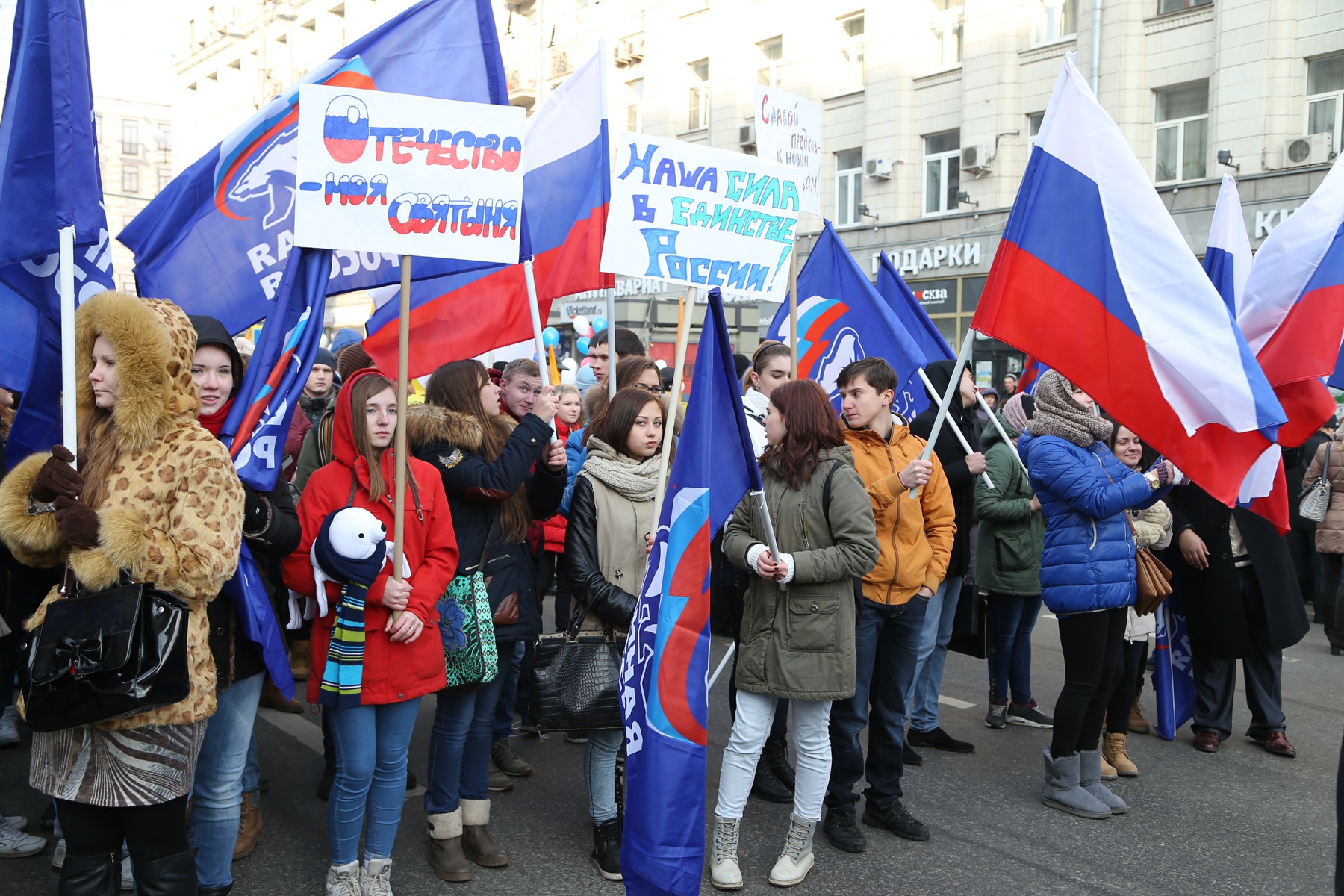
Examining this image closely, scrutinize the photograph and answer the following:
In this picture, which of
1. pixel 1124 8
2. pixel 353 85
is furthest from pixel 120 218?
pixel 353 85

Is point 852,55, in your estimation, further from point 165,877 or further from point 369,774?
point 165,877

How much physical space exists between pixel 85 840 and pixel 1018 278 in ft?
11.8

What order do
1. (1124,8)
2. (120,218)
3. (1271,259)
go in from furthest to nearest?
(120,218) < (1124,8) < (1271,259)

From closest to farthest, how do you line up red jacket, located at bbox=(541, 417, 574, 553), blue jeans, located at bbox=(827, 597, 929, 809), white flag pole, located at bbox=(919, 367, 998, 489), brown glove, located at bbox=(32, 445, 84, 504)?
1. brown glove, located at bbox=(32, 445, 84, 504)
2. blue jeans, located at bbox=(827, 597, 929, 809)
3. red jacket, located at bbox=(541, 417, 574, 553)
4. white flag pole, located at bbox=(919, 367, 998, 489)

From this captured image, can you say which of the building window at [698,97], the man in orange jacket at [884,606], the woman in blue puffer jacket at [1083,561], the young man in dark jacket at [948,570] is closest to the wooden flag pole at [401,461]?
the man in orange jacket at [884,606]

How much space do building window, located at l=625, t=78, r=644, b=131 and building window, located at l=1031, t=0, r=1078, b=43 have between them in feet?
38.4

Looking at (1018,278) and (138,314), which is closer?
(138,314)

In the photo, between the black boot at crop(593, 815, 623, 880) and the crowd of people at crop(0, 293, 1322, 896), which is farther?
the black boot at crop(593, 815, 623, 880)

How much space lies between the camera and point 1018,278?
4234 mm

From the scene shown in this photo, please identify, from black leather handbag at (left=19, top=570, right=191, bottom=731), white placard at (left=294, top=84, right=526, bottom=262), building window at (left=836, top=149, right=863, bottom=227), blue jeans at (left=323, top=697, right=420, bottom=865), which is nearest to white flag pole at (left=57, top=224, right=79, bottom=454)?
black leather handbag at (left=19, top=570, right=191, bottom=731)

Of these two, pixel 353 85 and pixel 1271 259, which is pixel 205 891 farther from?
pixel 1271 259

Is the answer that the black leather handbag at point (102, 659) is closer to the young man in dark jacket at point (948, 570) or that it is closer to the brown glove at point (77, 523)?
the brown glove at point (77, 523)

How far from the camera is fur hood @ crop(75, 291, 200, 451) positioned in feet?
9.75

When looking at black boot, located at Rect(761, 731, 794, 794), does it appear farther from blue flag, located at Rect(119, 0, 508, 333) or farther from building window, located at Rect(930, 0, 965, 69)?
building window, located at Rect(930, 0, 965, 69)
